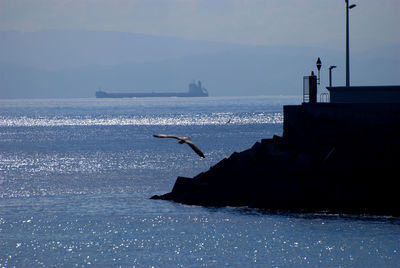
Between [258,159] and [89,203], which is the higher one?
[258,159]

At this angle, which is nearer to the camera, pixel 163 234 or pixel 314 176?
pixel 163 234

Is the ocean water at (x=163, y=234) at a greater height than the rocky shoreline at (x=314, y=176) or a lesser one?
lesser

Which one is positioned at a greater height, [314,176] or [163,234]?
[314,176]

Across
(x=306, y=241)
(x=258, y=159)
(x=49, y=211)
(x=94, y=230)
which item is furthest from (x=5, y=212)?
(x=306, y=241)

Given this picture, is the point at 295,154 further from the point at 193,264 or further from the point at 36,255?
the point at 36,255

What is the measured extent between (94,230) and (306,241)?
9.61 m

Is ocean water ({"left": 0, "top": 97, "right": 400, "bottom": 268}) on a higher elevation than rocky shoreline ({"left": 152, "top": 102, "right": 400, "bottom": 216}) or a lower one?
lower

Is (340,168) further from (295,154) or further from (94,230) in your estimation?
(94,230)

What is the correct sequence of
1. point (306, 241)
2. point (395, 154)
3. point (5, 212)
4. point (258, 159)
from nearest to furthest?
point (306, 241), point (395, 154), point (258, 159), point (5, 212)

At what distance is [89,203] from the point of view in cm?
4284

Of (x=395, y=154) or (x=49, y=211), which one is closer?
(x=395, y=154)

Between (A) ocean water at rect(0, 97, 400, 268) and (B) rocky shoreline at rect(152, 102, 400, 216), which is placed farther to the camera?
(B) rocky shoreline at rect(152, 102, 400, 216)

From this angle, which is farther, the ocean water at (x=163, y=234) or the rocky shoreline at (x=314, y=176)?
the rocky shoreline at (x=314, y=176)

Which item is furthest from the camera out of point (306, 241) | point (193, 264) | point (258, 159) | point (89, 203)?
point (89, 203)
